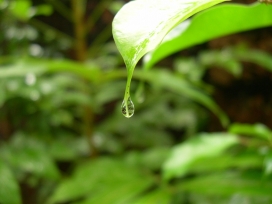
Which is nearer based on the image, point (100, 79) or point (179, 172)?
point (179, 172)

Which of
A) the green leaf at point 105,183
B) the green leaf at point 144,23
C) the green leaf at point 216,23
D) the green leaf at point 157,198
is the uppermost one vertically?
the green leaf at point 144,23

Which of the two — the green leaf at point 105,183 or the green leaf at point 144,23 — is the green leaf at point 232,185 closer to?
the green leaf at point 105,183

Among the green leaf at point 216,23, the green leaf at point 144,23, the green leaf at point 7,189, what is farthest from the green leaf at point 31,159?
the green leaf at point 144,23

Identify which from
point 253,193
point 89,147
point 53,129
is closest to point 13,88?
point 53,129

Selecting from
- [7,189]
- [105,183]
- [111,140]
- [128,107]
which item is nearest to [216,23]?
[128,107]

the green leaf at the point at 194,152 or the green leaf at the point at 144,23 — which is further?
the green leaf at the point at 194,152

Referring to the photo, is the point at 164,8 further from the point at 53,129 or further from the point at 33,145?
the point at 53,129
